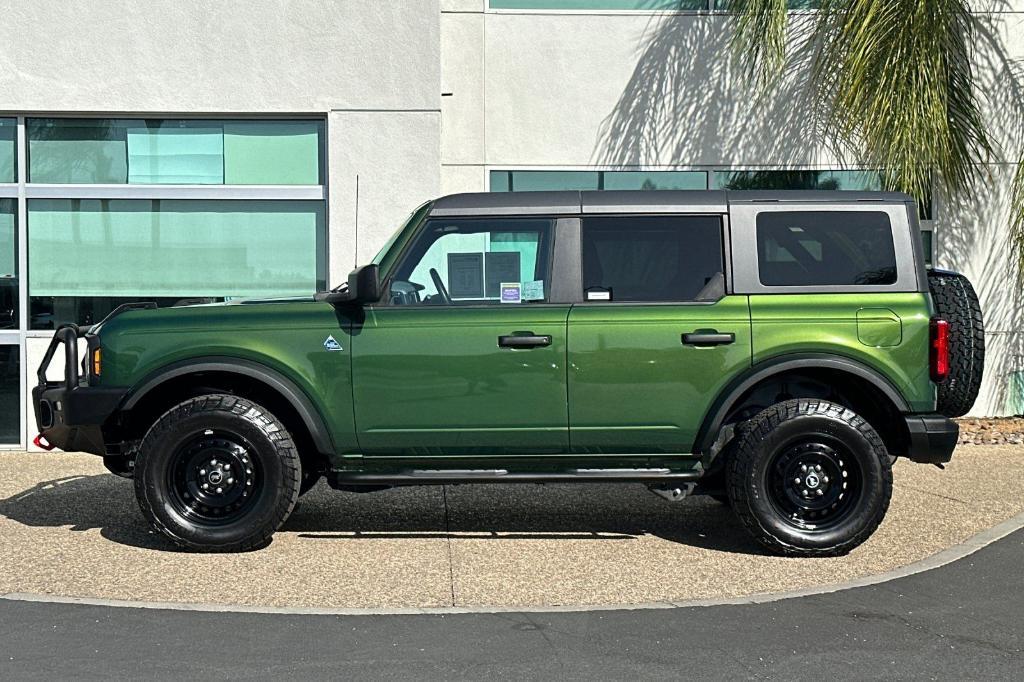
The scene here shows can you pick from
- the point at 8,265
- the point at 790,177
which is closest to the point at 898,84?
the point at 790,177

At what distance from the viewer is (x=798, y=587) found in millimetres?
6270

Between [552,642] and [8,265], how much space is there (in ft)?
26.2

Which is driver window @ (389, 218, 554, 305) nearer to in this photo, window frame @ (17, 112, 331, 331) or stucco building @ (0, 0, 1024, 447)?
stucco building @ (0, 0, 1024, 447)

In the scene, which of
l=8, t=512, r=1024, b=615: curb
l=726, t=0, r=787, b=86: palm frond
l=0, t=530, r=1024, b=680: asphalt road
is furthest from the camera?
l=726, t=0, r=787, b=86: palm frond

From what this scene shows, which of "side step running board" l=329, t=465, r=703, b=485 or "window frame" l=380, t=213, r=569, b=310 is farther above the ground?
"window frame" l=380, t=213, r=569, b=310

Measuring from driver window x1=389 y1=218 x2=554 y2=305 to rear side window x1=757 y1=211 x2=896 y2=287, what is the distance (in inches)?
48.8

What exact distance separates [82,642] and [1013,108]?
33.8ft

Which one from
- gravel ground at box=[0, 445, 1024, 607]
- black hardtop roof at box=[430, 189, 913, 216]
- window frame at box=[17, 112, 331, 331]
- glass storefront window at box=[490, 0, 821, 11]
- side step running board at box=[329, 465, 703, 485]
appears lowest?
gravel ground at box=[0, 445, 1024, 607]

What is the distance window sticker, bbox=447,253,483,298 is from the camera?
276 inches

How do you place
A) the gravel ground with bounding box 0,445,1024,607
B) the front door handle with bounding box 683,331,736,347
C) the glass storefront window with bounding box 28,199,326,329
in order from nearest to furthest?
the gravel ground with bounding box 0,445,1024,607 → the front door handle with bounding box 683,331,736,347 → the glass storefront window with bounding box 28,199,326,329

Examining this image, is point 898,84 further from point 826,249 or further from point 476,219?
point 476,219

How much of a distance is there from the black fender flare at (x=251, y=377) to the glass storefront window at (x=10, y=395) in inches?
193

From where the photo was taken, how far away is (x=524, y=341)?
6879mm

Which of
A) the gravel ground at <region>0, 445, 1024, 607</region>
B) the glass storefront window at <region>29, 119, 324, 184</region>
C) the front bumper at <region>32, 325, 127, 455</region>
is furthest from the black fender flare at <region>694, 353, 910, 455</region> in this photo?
the glass storefront window at <region>29, 119, 324, 184</region>
